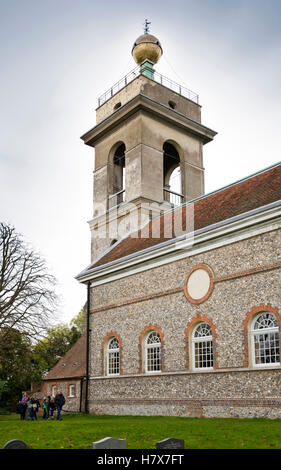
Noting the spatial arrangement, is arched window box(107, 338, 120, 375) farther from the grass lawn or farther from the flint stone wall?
the grass lawn

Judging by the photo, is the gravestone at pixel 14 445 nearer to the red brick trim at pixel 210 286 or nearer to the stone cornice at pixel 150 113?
the red brick trim at pixel 210 286

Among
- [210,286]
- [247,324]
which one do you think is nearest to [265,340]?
[247,324]

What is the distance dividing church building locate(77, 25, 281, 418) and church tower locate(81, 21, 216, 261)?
3.67ft

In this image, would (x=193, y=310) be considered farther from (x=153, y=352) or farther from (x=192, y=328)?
(x=153, y=352)

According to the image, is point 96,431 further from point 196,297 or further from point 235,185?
point 235,185

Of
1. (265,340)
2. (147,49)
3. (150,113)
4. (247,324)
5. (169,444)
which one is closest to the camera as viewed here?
(169,444)

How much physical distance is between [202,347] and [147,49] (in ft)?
85.9

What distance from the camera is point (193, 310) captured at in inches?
712

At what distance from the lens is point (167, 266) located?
1972 centimetres

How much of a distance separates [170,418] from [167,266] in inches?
233

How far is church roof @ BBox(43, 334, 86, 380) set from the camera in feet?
89.4

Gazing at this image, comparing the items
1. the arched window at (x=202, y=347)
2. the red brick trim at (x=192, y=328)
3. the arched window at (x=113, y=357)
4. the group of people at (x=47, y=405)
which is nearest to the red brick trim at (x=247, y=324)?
the red brick trim at (x=192, y=328)

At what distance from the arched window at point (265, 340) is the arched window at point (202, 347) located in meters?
2.02
